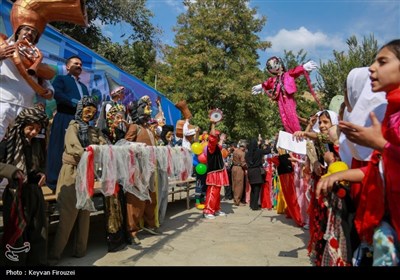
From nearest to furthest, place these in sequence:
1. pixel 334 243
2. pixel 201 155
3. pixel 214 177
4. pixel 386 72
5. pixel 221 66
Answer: pixel 386 72 → pixel 334 243 → pixel 214 177 → pixel 201 155 → pixel 221 66

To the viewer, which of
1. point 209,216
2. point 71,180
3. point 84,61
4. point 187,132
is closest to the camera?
point 71,180

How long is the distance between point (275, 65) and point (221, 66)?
14760 mm

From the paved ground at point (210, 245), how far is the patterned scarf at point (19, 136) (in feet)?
4.28

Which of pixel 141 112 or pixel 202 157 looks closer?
pixel 141 112

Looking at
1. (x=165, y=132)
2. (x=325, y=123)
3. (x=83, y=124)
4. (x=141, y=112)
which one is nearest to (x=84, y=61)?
(x=141, y=112)

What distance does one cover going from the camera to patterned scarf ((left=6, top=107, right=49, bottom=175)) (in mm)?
2938

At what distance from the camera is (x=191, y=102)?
20.5 m

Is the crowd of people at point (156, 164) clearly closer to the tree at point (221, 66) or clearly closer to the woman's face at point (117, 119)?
the woman's face at point (117, 119)

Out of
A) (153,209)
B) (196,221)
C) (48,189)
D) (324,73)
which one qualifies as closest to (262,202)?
(196,221)

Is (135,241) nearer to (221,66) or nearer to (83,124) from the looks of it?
(83,124)

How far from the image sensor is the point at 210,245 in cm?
454

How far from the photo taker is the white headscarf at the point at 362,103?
1.93 metres

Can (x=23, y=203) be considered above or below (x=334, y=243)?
above

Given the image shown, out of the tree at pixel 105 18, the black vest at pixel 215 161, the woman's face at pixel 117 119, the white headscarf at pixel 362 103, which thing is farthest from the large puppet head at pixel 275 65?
the tree at pixel 105 18
